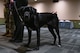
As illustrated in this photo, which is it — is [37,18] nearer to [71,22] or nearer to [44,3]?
[71,22]

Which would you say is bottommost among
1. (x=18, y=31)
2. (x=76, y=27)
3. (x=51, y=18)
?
(x=76, y=27)

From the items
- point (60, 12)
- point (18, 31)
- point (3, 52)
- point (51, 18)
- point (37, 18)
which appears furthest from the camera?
point (60, 12)

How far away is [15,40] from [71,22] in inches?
310

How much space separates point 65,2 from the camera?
1224cm

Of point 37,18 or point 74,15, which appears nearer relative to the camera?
point 37,18

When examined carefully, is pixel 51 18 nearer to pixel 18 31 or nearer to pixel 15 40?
pixel 18 31

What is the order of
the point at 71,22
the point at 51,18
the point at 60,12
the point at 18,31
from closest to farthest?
1. the point at 51,18
2. the point at 18,31
3. the point at 71,22
4. the point at 60,12

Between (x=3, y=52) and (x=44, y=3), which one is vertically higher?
(x=44, y=3)

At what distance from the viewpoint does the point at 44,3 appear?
13000 mm

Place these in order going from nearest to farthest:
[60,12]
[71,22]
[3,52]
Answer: [3,52] < [71,22] < [60,12]

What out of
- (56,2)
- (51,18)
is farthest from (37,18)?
(56,2)

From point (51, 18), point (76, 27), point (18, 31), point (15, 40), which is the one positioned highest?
point (51, 18)

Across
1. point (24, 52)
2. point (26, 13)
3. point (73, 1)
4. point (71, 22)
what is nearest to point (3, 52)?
point (24, 52)

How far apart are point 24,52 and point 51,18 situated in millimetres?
1278
